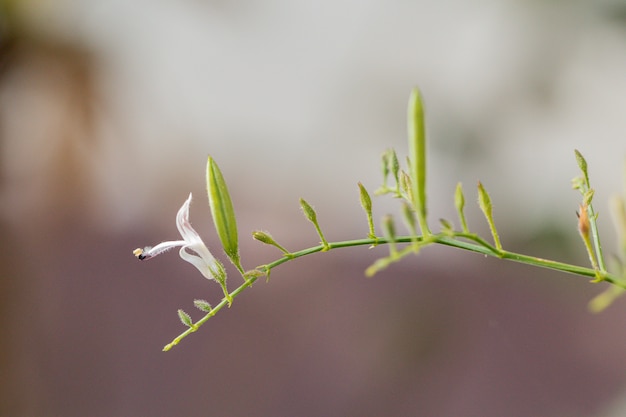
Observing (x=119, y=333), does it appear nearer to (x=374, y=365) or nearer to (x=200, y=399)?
(x=200, y=399)

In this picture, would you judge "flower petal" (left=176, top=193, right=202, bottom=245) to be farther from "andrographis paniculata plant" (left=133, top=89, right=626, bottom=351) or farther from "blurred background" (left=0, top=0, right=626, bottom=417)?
"blurred background" (left=0, top=0, right=626, bottom=417)

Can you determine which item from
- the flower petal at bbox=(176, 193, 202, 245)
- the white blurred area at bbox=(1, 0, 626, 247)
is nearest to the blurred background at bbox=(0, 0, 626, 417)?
the white blurred area at bbox=(1, 0, 626, 247)

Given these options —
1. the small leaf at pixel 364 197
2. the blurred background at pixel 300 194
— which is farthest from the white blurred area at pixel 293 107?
the small leaf at pixel 364 197

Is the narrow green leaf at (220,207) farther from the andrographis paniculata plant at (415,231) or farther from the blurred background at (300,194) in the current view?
the blurred background at (300,194)

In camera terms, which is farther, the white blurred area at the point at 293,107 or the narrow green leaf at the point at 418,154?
the white blurred area at the point at 293,107

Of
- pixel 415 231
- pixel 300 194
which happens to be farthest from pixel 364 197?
pixel 300 194

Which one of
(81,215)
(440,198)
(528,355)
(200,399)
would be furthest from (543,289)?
(81,215)

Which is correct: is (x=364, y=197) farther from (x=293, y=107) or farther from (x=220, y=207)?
(x=293, y=107)
